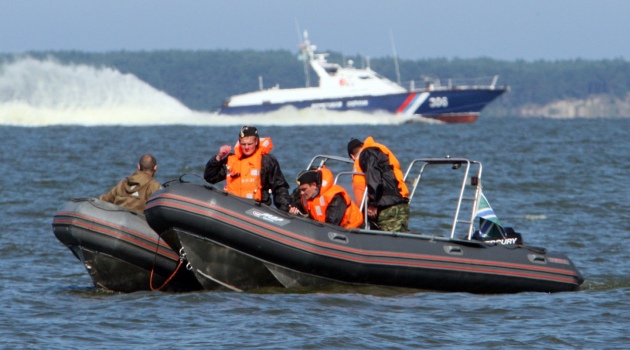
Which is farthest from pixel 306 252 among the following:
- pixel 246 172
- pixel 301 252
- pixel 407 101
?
pixel 407 101

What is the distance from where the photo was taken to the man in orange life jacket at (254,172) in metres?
8.78

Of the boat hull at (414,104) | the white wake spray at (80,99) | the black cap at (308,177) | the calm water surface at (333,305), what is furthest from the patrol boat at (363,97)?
the black cap at (308,177)

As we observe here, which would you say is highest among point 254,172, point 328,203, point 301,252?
point 254,172

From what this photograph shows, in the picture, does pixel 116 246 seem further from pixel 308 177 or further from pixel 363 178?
pixel 363 178

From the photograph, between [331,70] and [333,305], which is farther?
[331,70]

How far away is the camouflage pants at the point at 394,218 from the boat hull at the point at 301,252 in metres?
0.29

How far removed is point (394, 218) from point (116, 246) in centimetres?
212

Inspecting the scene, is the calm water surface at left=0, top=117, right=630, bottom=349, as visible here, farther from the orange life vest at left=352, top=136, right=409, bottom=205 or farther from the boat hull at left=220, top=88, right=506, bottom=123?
the boat hull at left=220, top=88, right=506, bottom=123

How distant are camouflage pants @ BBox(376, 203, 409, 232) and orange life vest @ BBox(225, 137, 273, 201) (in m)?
0.97

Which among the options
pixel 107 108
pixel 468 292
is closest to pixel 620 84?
pixel 107 108

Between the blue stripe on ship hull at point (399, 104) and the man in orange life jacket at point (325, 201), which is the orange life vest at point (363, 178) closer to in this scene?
the man in orange life jacket at point (325, 201)

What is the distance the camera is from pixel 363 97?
1810 inches

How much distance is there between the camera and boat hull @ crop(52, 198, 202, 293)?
28.6 ft

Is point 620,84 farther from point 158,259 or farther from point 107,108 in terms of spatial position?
point 158,259
